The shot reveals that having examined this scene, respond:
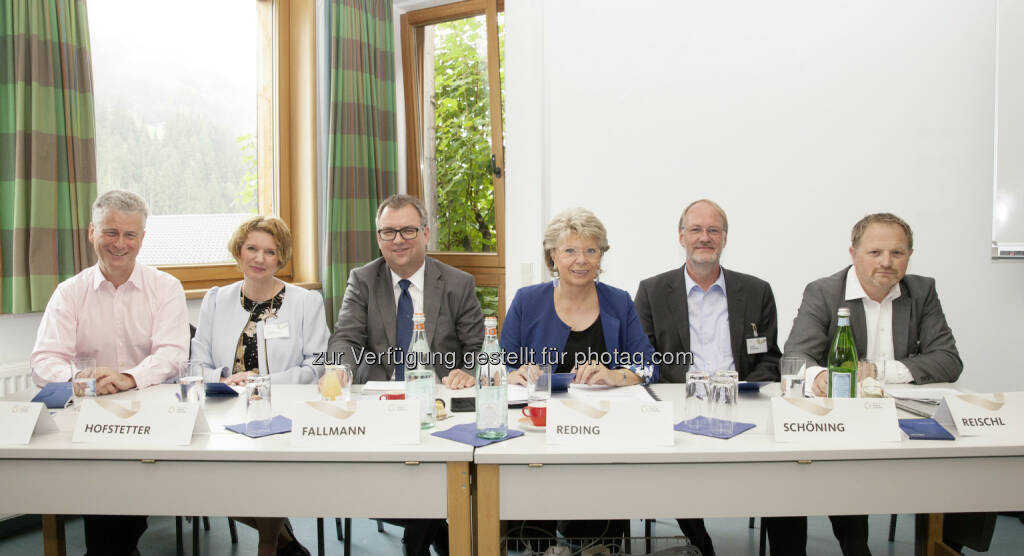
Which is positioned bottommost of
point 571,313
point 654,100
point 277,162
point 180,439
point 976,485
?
point 976,485

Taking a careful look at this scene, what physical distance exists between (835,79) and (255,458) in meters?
3.45

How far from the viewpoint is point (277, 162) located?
429cm

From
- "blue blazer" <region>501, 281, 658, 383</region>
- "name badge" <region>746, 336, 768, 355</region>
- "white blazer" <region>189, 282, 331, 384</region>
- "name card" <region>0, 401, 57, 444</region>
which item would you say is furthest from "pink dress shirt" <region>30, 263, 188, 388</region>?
"name badge" <region>746, 336, 768, 355</region>

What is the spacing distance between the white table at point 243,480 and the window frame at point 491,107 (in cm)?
292

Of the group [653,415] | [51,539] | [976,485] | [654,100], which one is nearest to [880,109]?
[654,100]

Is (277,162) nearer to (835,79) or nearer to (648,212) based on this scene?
(648,212)

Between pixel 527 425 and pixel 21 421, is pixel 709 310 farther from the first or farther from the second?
pixel 21 421

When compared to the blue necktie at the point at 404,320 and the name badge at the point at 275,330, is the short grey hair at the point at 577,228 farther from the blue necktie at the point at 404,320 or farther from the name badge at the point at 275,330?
the name badge at the point at 275,330

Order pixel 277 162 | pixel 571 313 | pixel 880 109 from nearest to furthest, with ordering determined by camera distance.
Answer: pixel 571 313, pixel 880 109, pixel 277 162

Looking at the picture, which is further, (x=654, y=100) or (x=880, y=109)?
(x=654, y=100)

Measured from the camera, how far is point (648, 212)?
160 inches

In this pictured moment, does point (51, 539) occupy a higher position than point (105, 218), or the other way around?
point (105, 218)

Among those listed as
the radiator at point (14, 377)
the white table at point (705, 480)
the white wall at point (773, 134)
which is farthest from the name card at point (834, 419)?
the radiator at point (14, 377)

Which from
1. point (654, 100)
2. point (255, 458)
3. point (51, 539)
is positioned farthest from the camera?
point (654, 100)
